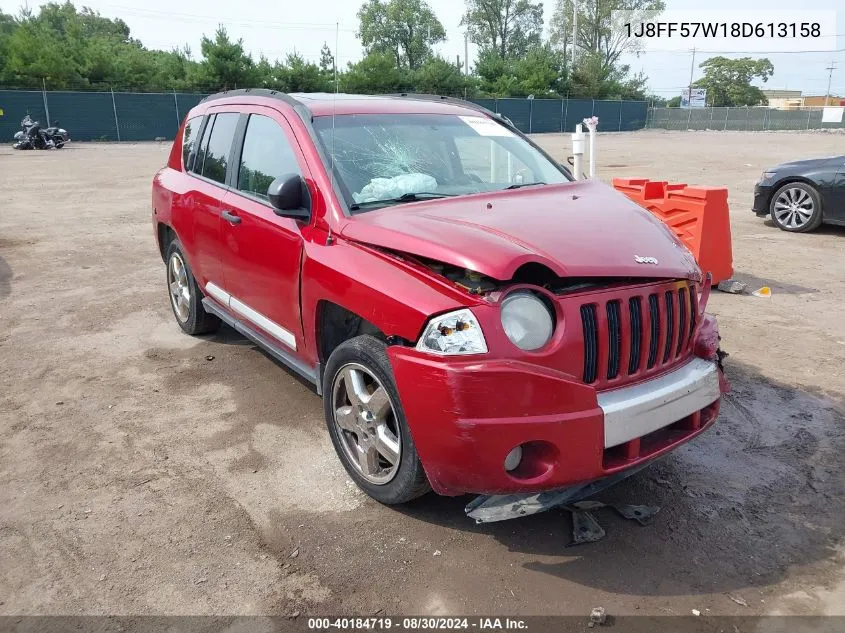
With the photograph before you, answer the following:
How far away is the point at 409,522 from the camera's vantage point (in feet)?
10.6

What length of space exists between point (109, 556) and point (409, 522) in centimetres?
131

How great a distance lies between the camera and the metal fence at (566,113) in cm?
4891

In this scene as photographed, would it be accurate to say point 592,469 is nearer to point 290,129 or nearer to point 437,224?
point 437,224

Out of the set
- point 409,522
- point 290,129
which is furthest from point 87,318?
point 409,522

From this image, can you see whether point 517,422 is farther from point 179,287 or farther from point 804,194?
point 804,194

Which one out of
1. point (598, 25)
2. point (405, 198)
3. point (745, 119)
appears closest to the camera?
point (405, 198)

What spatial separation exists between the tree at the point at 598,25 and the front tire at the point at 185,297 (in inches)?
2800

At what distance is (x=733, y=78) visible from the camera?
9694 centimetres

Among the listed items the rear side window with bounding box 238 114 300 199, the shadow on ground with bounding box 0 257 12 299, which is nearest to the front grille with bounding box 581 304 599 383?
the rear side window with bounding box 238 114 300 199

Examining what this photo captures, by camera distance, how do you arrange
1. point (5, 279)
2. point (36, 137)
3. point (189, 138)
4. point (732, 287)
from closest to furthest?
point (189, 138) → point (732, 287) → point (5, 279) → point (36, 137)

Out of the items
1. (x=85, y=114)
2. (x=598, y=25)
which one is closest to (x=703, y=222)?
(x=85, y=114)

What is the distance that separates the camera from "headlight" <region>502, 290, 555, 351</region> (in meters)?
2.66

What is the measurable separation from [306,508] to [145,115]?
38667 millimetres

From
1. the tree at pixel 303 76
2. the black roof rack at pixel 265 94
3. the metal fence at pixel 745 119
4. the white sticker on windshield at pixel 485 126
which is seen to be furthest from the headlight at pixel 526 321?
the metal fence at pixel 745 119
